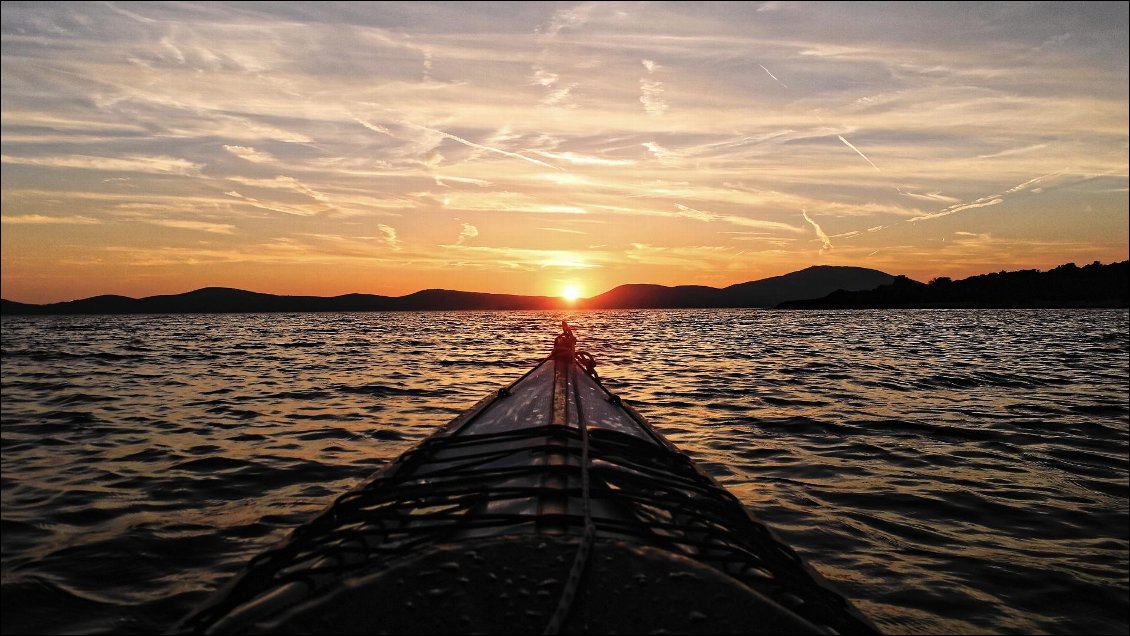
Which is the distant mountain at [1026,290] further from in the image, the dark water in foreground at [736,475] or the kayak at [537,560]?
the kayak at [537,560]

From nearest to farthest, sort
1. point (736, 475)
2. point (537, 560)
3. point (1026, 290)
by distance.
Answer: point (537, 560), point (736, 475), point (1026, 290)

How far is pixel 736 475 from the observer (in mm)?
7758

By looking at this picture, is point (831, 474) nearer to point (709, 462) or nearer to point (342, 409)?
point (709, 462)

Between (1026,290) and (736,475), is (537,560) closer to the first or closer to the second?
(736,475)

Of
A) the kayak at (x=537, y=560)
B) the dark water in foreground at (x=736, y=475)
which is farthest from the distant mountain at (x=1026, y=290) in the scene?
the kayak at (x=537, y=560)

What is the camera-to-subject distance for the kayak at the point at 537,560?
2260 mm

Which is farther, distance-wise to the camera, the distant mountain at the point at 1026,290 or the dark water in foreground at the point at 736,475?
the distant mountain at the point at 1026,290

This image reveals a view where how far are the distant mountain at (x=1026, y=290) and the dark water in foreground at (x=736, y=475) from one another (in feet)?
343

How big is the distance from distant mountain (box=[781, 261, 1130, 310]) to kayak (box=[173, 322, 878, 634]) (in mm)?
118627

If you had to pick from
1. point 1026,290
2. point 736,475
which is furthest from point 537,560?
point 1026,290

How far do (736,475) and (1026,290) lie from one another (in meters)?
128

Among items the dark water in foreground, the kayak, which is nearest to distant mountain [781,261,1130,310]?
the dark water in foreground

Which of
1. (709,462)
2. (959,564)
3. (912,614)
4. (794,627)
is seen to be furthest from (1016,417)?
(794,627)

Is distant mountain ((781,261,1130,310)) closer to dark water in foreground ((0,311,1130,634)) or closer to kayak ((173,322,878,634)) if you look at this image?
dark water in foreground ((0,311,1130,634))
